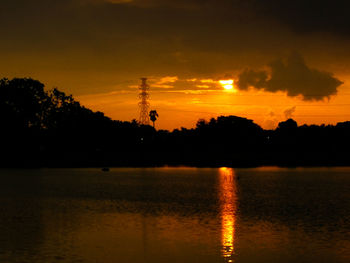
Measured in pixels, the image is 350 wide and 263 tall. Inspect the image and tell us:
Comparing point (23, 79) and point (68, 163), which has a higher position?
point (23, 79)

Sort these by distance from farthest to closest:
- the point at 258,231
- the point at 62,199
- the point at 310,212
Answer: the point at 62,199 < the point at 310,212 < the point at 258,231

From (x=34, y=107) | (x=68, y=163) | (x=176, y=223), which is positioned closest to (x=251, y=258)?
(x=176, y=223)

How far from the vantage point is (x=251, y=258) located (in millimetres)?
28484

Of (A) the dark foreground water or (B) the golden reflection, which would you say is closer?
(A) the dark foreground water

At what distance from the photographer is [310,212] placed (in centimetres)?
5334

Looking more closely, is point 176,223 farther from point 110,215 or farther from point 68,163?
point 68,163

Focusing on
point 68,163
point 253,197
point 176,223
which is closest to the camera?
point 176,223

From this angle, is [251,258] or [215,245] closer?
[251,258]

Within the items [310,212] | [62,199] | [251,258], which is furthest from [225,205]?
[251,258]

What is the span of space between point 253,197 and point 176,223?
102 ft

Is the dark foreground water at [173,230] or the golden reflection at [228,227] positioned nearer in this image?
the dark foreground water at [173,230]

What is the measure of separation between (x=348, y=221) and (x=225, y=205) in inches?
676

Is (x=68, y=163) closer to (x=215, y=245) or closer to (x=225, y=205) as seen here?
(x=225, y=205)

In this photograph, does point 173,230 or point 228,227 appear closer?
point 173,230
